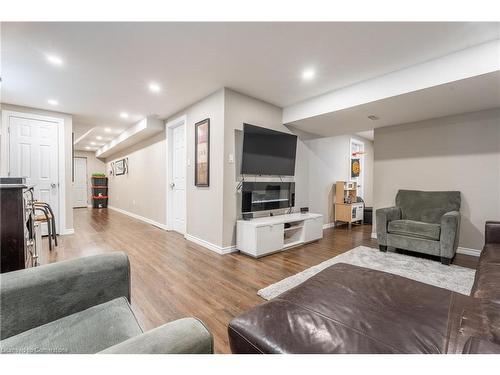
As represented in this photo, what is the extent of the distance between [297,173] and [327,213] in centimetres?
159

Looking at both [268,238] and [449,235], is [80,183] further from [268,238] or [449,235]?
[449,235]

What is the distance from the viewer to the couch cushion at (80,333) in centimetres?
82

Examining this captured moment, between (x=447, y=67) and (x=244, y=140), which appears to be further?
(x=244, y=140)

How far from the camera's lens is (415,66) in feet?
8.36

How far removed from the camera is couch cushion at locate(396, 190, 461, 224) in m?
3.28

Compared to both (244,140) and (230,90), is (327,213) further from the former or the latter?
(230,90)

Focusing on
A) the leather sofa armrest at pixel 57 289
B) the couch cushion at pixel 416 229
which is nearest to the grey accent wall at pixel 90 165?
the leather sofa armrest at pixel 57 289

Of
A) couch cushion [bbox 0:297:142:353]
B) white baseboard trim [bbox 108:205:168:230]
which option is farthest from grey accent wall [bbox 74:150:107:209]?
couch cushion [bbox 0:297:142:353]

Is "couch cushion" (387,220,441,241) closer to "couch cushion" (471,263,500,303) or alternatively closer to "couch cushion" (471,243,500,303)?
"couch cushion" (471,243,500,303)

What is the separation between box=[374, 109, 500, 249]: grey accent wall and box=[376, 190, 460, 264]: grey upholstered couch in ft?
0.90

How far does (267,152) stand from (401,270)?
240 centimetres

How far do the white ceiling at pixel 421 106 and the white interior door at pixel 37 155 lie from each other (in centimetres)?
462
